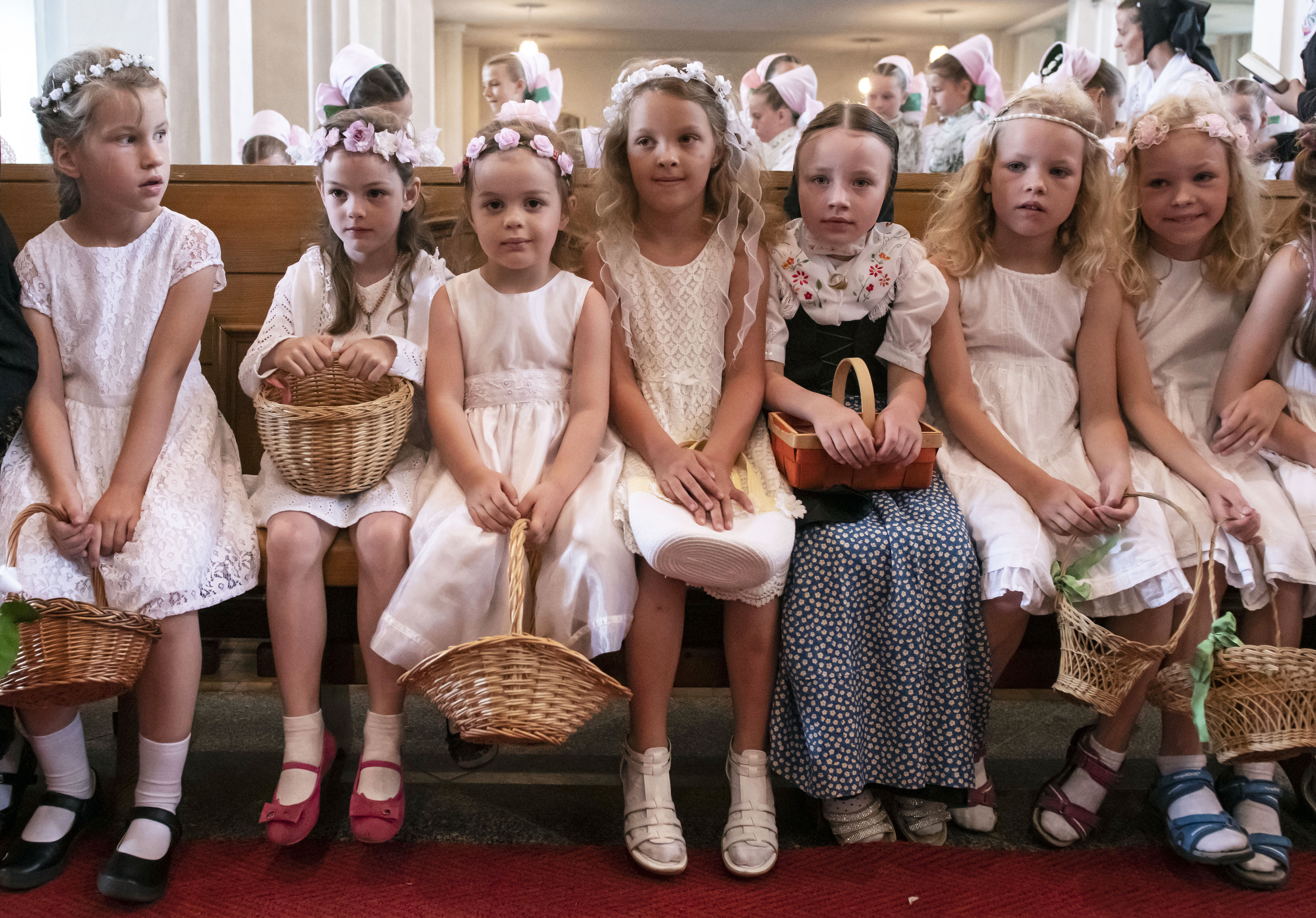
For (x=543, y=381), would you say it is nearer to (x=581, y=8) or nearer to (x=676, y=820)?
(x=676, y=820)

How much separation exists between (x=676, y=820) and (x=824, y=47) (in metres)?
13.9

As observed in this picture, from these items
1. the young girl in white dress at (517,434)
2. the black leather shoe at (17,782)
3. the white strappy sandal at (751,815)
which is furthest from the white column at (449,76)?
the white strappy sandal at (751,815)

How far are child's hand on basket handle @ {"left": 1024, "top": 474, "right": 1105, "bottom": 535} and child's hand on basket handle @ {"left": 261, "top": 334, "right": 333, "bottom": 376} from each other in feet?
4.68

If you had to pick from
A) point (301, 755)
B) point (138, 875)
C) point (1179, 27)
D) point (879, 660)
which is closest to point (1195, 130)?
point (879, 660)

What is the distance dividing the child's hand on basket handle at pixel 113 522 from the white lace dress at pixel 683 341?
3.39 feet

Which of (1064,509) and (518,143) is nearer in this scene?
(1064,509)

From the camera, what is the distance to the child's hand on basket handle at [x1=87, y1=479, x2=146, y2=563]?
1.89 m

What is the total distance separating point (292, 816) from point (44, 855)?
44cm

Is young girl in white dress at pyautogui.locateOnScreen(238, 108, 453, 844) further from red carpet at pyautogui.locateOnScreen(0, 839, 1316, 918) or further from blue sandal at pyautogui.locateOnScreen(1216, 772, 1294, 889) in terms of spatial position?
blue sandal at pyautogui.locateOnScreen(1216, 772, 1294, 889)

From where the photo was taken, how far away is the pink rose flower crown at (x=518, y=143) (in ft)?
7.10

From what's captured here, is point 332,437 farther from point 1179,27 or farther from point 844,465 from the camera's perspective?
point 1179,27

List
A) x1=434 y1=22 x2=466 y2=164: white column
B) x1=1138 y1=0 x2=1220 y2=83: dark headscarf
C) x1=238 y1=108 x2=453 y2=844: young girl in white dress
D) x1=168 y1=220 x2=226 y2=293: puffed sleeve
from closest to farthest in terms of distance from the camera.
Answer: x1=238 y1=108 x2=453 y2=844: young girl in white dress
x1=168 y1=220 x2=226 y2=293: puffed sleeve
x1=1138 y1=0 x2=1220 y2=83: dark headscarf
x1=434 y1=22 x2=466 y2=164: white column

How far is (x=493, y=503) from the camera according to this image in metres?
1.94

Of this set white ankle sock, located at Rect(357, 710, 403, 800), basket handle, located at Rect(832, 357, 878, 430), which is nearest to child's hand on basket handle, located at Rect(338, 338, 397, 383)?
white ankle sock, located at Rect(357, 710, 403, 800)
